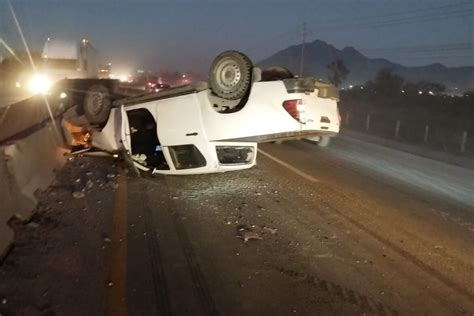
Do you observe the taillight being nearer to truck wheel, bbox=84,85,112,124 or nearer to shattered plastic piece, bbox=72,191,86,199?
shattered plastic piece, bbox=72,191,86,199

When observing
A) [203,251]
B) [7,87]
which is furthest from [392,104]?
[203,251]

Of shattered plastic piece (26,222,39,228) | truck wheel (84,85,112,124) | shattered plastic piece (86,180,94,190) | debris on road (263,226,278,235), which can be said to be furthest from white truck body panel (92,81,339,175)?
shattered plastic piece (26,222,39,228)

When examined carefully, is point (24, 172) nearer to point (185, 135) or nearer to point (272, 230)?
point (185, 135)

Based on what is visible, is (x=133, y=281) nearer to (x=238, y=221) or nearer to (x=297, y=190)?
(x=238, y=221)

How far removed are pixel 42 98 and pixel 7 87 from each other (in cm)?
3230

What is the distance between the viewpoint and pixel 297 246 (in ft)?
18.2

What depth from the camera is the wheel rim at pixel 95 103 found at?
1110 cm

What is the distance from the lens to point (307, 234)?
235 inches

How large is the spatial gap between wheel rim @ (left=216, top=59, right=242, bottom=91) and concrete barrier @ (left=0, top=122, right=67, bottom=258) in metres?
3.18

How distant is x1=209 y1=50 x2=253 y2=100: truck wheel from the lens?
819 centimetres

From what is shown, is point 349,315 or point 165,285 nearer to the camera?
point 349,315

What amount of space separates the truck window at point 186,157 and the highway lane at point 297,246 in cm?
32

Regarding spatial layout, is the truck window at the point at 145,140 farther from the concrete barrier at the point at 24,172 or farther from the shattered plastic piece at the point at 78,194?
the shattered plastic piece at the point at 78,194

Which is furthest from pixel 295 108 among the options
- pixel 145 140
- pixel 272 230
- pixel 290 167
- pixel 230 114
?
pixel 145 140
